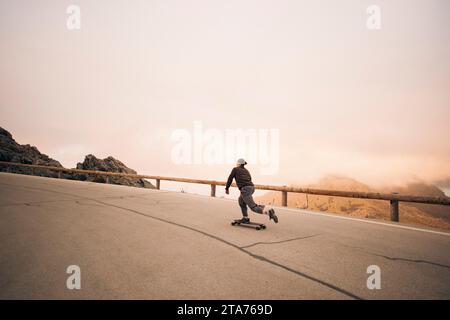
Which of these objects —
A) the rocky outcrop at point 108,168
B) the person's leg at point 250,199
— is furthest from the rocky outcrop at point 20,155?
the person's leg at point 250,199

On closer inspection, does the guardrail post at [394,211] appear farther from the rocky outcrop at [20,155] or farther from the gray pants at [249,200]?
the rocky outcrop at [20,155]

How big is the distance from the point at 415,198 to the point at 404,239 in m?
2.90

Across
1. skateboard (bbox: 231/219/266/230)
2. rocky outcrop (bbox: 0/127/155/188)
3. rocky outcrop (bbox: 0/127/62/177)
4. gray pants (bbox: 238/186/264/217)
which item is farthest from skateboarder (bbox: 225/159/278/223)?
rocky outcrop (bbox: 0/127/62/177)

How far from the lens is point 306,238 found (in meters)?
5.64

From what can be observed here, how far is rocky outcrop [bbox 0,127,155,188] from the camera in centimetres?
2514

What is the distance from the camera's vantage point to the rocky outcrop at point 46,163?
25.1 meters

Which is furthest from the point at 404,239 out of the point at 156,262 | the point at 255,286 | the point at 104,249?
the point at 104,249

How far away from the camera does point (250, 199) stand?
671 cm

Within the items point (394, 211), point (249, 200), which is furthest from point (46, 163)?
point (394, 211)

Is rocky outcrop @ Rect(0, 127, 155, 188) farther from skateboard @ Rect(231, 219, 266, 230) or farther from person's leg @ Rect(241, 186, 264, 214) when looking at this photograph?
person's leg @ Rect(241, 186, 264, 214)

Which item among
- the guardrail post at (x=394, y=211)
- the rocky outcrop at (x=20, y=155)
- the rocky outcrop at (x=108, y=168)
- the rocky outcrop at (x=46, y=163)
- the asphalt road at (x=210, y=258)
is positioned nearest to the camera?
the asphalt road at (x=210, y=258)

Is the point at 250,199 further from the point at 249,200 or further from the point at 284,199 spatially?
the point at 284,199

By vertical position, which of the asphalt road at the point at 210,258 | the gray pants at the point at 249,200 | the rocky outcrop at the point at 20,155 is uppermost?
the rocky outcrop at the point at 20,155
